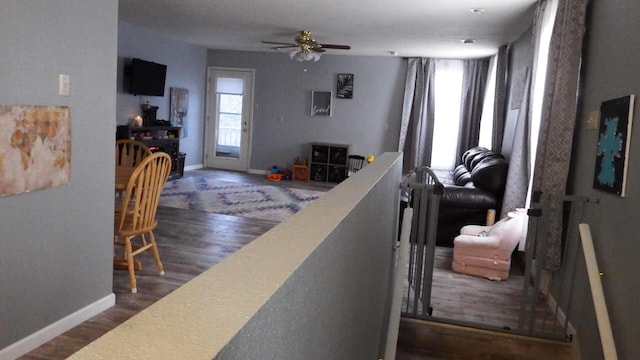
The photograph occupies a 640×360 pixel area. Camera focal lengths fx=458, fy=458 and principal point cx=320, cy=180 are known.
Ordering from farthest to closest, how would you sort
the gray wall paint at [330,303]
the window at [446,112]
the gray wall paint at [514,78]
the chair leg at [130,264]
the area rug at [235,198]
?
the window at [446,112] < the area rug at [235,198] < the gray wall paint at [514,78] < the chair leg at [130,264] < the gray wall paint at [330,303]

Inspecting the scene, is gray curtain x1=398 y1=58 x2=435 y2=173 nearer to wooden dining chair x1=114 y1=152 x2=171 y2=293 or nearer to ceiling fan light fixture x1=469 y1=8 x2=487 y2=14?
ceiling fan light fixture x1=469 y1=8 x2=487 y2=14

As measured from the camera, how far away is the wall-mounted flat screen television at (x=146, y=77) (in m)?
6.74

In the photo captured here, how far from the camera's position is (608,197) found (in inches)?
96.1

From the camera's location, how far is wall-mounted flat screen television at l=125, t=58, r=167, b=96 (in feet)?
22.1

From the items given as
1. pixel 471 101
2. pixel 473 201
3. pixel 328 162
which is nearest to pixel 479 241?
pixel 473 201

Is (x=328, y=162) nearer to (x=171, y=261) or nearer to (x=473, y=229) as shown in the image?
(x=473, y=229)

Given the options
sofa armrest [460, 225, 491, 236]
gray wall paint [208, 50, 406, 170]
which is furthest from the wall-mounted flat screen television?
sofa armrest [460, 225, 491, 236]

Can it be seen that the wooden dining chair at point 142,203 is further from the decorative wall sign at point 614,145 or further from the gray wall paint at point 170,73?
the gray wall paint at point 170,73

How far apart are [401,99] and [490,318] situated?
585 cm

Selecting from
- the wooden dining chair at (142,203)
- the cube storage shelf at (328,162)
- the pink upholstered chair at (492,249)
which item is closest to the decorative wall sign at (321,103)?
the cube storage shelf at (328,162)

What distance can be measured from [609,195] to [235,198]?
5.00m

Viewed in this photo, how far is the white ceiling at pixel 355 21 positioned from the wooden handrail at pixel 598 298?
2708mm

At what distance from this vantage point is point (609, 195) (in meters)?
2.43

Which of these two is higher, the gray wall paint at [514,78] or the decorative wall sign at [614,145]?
the gray wall paint at [514,78]
